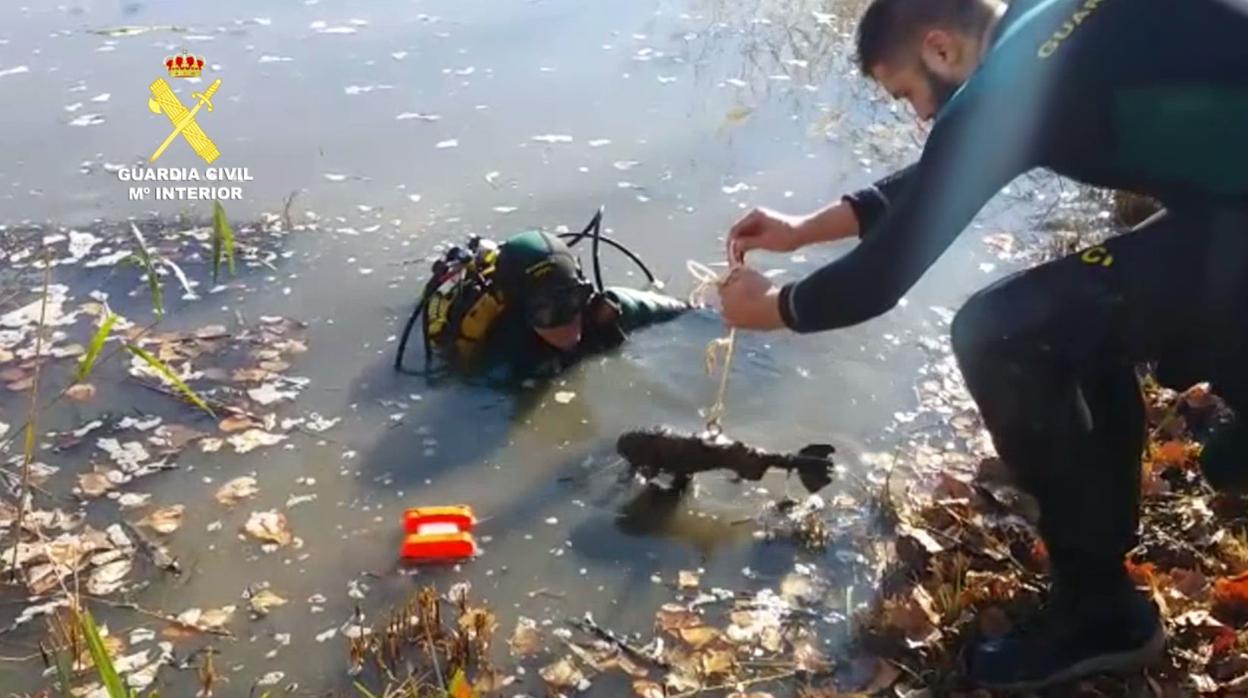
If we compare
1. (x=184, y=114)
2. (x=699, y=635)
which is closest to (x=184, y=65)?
(x=184, y=114)

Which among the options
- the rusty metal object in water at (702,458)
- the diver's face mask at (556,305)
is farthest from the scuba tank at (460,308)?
the rusty metal object in water at (702,458)

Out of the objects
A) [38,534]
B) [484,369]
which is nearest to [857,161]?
[484,369]

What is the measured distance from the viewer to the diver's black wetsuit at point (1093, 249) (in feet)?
8.13

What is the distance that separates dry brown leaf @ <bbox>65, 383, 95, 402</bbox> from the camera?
14.6ft

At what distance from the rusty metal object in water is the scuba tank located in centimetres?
95

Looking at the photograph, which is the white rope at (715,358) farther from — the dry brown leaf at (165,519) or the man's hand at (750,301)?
the dry brown leaf at (165,519)

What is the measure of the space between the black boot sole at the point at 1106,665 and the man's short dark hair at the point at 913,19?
1.45 m

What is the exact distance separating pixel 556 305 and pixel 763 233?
1.19 m

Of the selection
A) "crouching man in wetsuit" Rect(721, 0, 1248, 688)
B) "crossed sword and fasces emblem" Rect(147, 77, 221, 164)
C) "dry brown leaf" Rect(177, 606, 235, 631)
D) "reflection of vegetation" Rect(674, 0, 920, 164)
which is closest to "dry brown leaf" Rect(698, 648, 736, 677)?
"crouching man in wetsuit" Rect(721, 0, 1248, 688)

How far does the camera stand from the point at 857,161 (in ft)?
21.5

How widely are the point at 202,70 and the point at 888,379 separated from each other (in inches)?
203

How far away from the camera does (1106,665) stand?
9.26ft

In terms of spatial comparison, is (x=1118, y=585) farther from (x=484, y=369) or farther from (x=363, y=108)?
(x=363, y=108)

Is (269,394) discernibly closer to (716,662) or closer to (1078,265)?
(716,662)
